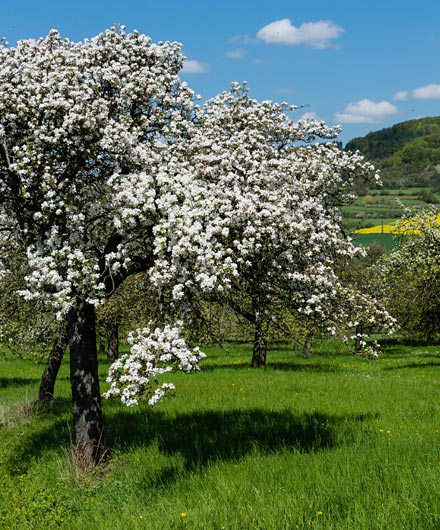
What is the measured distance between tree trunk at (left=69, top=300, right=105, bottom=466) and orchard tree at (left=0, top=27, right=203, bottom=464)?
2cm

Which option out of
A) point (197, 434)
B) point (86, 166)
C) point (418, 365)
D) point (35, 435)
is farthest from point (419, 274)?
point (86, 166)

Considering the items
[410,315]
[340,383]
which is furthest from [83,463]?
[410,315]

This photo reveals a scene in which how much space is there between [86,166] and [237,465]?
22.3 ft

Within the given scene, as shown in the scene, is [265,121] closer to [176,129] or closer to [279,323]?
[176,129]

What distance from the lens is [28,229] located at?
457 inches

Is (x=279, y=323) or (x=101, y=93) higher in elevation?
(x=101, y=93)

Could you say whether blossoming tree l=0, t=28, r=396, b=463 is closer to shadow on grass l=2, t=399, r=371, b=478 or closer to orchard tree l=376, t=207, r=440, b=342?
shadow on grass l=2, t=399, r=371, b=478

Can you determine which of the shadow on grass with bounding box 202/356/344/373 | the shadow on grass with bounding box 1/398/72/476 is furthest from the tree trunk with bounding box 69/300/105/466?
the shadow on grass with bounding box 202/356/344/373

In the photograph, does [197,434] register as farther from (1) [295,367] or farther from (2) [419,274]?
(2) [419,274]

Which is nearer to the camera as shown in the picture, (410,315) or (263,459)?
(263,459)

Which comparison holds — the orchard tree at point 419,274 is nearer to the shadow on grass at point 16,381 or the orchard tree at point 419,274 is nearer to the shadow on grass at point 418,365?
the shadow on grass at point 418,365

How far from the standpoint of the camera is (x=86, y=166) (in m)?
11.7

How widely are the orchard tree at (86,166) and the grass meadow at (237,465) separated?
151 cm

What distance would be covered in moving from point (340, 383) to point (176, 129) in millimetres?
16735
